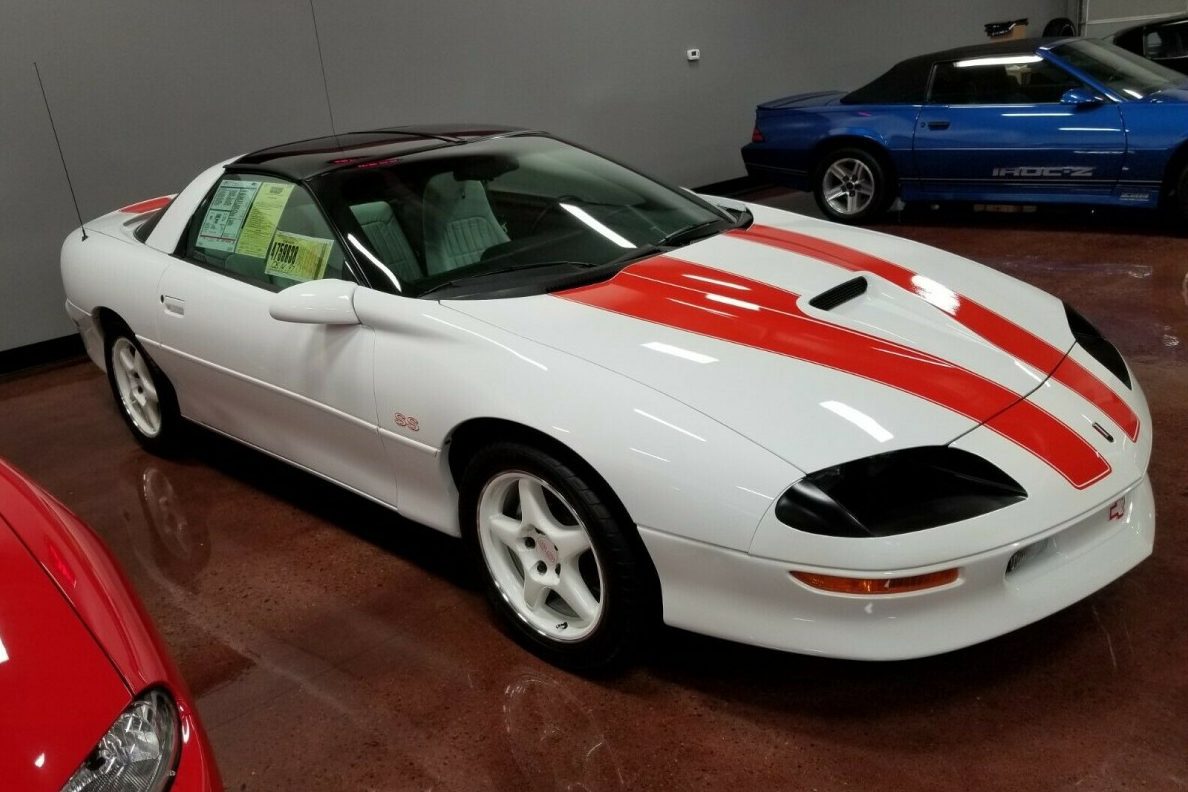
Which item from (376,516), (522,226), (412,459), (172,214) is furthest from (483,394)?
(172,214)

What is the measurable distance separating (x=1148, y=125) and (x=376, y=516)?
4877 millimetres

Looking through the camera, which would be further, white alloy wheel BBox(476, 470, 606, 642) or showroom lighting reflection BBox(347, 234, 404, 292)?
showroom lighting reflection BBox(347, 234, 404, 292)

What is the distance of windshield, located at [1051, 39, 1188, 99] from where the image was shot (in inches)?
232

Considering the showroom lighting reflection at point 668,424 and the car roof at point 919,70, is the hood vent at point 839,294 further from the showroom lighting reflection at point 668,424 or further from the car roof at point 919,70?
the car roof at point 919,70

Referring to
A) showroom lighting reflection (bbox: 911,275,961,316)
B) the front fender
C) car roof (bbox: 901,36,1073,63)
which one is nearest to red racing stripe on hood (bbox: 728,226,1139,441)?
showroom lighting reflection (bbox: 911,275,961,316)

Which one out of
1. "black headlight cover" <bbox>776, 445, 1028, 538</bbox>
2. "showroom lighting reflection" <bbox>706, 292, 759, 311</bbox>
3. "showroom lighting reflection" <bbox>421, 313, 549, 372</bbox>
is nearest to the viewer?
"black headlight cover" <bbox>776, 445, 1028, 538</bbox>

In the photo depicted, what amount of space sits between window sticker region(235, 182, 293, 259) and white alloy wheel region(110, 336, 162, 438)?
2.64 ft

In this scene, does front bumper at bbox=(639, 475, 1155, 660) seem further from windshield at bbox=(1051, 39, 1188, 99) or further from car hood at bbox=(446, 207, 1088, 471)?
windshield at bbox=(1051, 39, 1188, 99)

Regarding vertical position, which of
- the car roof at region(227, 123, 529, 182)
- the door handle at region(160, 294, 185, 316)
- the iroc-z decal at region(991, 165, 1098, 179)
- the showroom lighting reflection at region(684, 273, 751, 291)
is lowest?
the iroc-z decal at region(991, 165, 1098, 179)

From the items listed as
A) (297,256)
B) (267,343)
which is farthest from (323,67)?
(267,343)

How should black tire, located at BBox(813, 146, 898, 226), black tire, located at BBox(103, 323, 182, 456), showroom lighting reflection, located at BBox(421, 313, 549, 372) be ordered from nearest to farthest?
showroom lighting reflection, located at BBox(421, 313, 549, 372) < black tire, located at BBox(103, 323, 182, 456) < black tire, located at BBox(813, 146, 898, 226)

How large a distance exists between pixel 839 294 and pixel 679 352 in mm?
518

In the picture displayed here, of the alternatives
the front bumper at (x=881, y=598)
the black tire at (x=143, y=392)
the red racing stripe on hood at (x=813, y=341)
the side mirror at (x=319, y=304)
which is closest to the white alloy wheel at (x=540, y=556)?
the front bumper at (x=881, y=598)

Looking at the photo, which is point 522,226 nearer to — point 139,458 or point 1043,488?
point 1043,488
